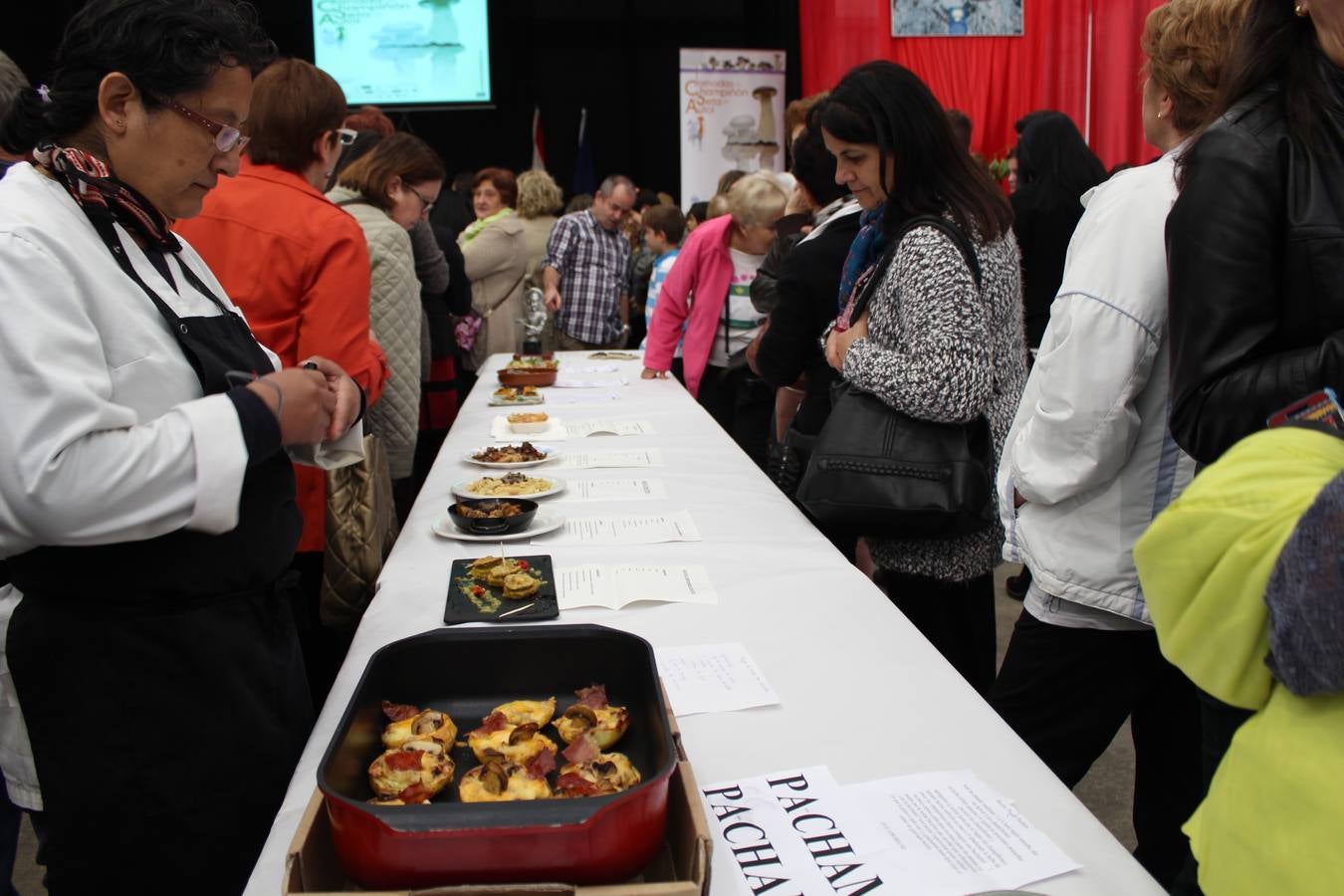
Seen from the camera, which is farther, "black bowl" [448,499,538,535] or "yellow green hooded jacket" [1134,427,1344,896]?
"black bowl" [448,499,538,535]

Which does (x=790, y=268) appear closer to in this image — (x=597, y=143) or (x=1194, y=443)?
(x=1194, y=443)

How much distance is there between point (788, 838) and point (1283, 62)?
839 millimetres

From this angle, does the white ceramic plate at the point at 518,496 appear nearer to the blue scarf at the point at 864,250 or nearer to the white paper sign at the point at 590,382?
the blue scarf at the point at 864,250

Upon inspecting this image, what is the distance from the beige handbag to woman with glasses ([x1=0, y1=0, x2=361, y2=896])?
0.54m

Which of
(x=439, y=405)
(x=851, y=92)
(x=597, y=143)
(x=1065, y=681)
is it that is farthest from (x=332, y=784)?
(x=597, y=143)

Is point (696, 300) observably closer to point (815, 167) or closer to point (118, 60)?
point (815, 167)

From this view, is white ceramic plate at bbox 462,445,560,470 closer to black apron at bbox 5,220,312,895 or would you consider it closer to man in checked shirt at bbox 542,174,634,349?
black apron at bbox 5,220,312,895

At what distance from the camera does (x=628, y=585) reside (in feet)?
4.57

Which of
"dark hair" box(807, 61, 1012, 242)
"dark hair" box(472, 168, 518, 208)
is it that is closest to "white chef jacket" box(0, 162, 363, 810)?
"dark hair" box(807, 61, 1012, 242)

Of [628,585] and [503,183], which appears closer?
[628,585]

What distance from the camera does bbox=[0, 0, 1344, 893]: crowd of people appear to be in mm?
566

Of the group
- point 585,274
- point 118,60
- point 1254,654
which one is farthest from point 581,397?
point 1254,654

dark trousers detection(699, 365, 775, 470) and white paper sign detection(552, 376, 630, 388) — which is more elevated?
white paper sign detection(552, 376, 630, 388)

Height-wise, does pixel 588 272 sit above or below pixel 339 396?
above
